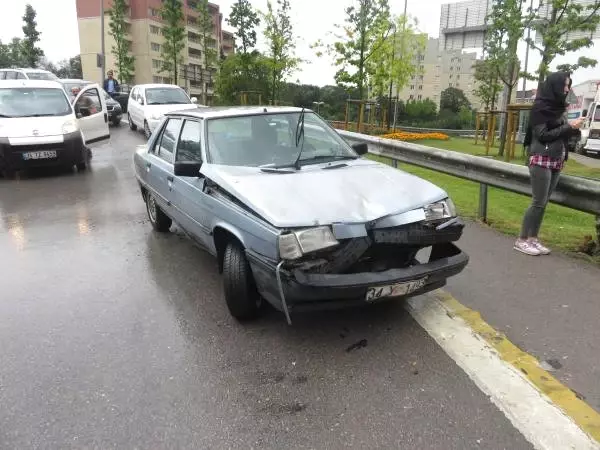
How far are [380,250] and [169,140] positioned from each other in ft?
10.5

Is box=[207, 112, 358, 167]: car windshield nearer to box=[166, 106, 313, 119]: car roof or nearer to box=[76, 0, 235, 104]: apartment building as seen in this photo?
box=[166, 106, 313, 119]: car roof

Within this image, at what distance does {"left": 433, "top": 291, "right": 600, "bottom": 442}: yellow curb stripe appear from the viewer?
2643 millimetres

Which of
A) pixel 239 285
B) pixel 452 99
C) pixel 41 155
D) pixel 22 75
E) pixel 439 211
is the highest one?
pixel 452 99

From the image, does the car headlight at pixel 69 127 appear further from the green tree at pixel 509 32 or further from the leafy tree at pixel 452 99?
the leafy tree at pixel 452 99

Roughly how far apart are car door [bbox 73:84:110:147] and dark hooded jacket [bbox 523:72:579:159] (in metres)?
9.84

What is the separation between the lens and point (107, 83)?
2284 centimetres

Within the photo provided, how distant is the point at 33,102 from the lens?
10969mm

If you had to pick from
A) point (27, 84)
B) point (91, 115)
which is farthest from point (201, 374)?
point (91, 115)

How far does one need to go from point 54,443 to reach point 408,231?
7.97ft

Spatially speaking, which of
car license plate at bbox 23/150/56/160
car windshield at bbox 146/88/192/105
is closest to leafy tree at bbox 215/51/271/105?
car windshield at bbox 146/88/192/105

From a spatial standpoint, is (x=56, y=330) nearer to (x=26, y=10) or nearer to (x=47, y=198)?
(x=47, y=198)

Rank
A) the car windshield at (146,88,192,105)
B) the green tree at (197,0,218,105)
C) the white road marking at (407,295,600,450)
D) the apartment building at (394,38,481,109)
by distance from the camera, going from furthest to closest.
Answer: the apartment building at (394,38,481,109) < the green tree at (197,0,218,105) < the car windshield at (146,88,192,105) < the white road marking at (407,295,600,450)

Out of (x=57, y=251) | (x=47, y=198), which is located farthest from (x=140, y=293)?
(x=47, y=198)

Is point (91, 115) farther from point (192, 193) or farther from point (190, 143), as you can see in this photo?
point (192, 193)
